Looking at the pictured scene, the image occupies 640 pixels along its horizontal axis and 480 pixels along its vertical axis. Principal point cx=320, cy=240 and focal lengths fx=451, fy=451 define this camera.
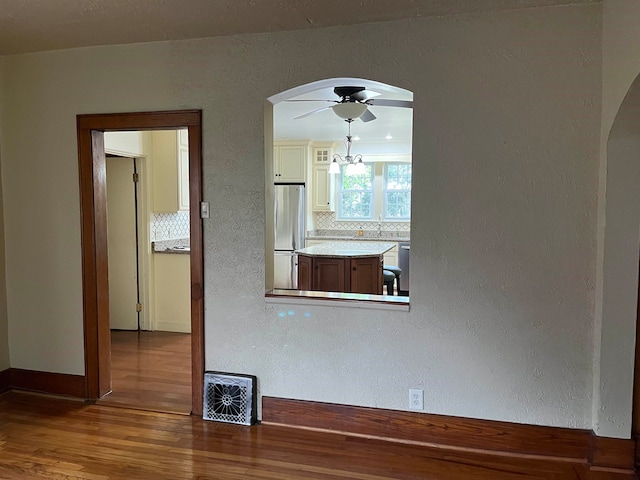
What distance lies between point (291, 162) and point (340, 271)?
3.36 metres

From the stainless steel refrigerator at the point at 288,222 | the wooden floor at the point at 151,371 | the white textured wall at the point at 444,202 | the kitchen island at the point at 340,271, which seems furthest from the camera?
the stainless steel refrigerator at the point at 288,222

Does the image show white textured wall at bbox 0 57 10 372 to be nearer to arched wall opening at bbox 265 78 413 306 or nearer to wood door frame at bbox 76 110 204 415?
wood door frame at bbox 76 110 204 415

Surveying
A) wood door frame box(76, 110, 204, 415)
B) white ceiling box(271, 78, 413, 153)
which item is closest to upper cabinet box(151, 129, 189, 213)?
white ceiling box(271, 78, 413, 153)

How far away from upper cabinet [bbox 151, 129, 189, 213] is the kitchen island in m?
1.52

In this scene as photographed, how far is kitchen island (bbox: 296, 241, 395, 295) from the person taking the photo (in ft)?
15.2

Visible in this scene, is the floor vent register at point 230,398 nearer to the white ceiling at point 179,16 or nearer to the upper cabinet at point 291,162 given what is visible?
the white ceiling at point 179,16

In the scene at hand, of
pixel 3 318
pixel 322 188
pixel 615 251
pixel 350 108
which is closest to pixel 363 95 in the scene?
pixel 350 108

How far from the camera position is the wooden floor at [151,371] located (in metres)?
3.18

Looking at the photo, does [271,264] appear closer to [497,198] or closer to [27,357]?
[497,198]

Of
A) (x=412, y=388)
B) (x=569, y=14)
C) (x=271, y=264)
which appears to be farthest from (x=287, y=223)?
(x=569, y=14)

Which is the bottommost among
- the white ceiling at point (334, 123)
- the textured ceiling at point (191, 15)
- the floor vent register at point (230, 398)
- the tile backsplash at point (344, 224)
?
the floor vent register at point (230, 398)

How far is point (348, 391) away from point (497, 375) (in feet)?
2.81

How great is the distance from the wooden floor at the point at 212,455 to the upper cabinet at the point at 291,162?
5043 millimetres

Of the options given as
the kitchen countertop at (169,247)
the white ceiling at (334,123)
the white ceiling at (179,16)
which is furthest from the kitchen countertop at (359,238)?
the white ceiling at (179,16)
